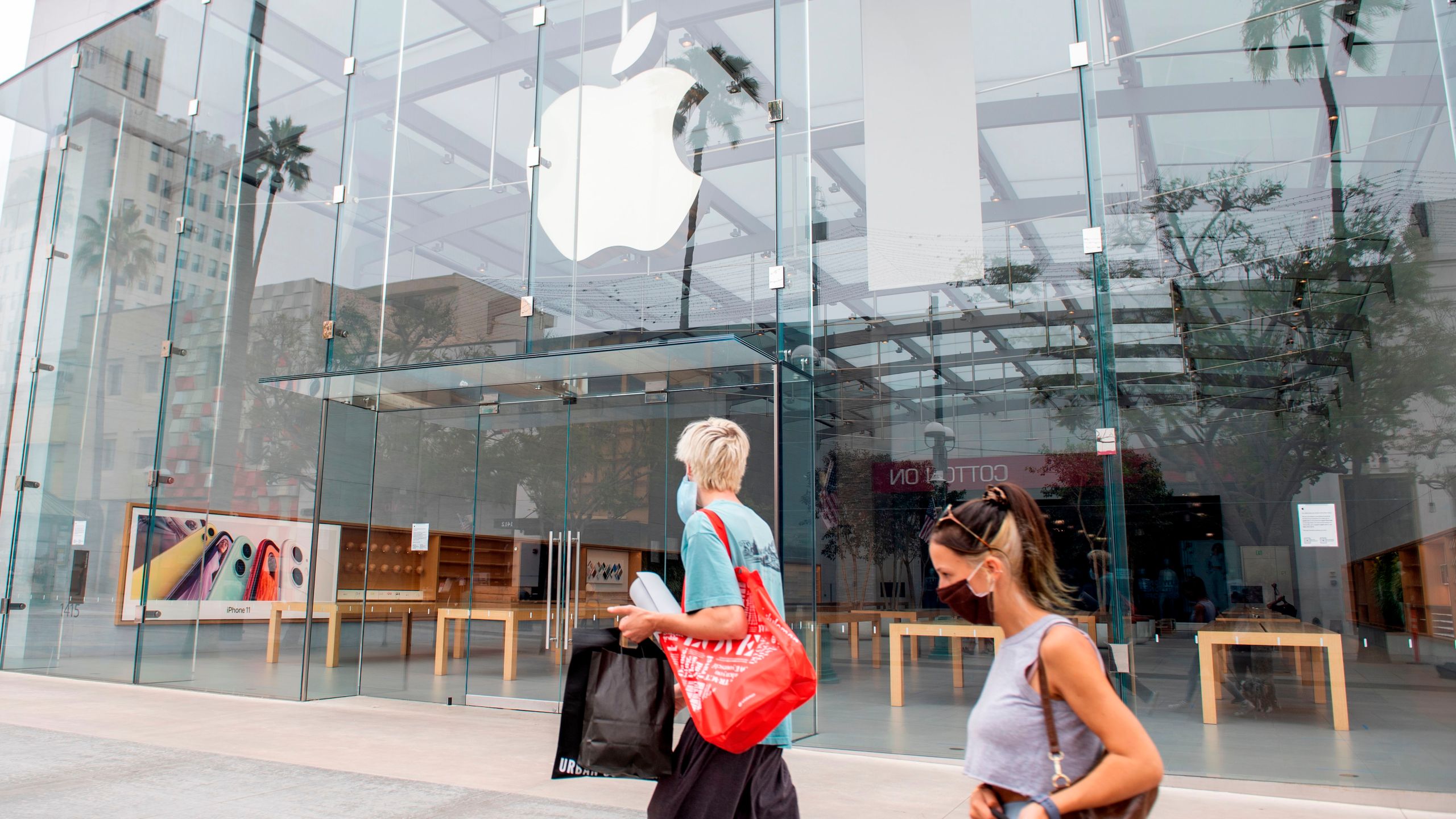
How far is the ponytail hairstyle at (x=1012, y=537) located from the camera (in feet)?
5.11

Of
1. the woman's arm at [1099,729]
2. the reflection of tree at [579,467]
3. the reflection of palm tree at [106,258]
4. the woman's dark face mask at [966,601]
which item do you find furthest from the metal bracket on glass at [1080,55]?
the reflection of palm tree at [106,258]

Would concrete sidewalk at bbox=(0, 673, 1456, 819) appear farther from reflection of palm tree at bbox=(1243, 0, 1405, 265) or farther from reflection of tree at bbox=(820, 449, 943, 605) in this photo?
reflection of palm tree at bbox=(1243, 0, 1405, 265)

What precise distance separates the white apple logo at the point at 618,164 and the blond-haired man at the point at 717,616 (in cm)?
529

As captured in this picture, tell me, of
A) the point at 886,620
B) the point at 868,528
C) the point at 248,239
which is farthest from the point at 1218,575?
the point at 248,239

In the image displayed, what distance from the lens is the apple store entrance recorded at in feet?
25.8

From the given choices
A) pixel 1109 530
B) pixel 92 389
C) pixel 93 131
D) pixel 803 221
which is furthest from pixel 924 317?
pixel 93 131

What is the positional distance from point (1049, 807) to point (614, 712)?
131 cm

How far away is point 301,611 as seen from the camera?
28.7 feet

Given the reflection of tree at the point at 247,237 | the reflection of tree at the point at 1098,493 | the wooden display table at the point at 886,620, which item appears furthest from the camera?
the reflection of tree at the point at 247,237

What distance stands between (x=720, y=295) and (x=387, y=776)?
3.94m

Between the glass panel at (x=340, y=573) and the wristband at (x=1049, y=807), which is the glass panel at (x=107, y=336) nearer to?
the glass panel at (x=340, y=573)

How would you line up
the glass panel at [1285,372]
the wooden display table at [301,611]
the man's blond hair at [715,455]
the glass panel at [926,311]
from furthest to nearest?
the wooden display table at [301,611] → the glass panel at [926,311] → the glass panel at [1285,372] → the man's blond hair at [715,455]

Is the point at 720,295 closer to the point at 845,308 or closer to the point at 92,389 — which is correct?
the point at 845,308

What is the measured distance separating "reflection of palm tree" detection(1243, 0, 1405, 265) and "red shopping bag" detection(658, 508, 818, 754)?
5.26 m
